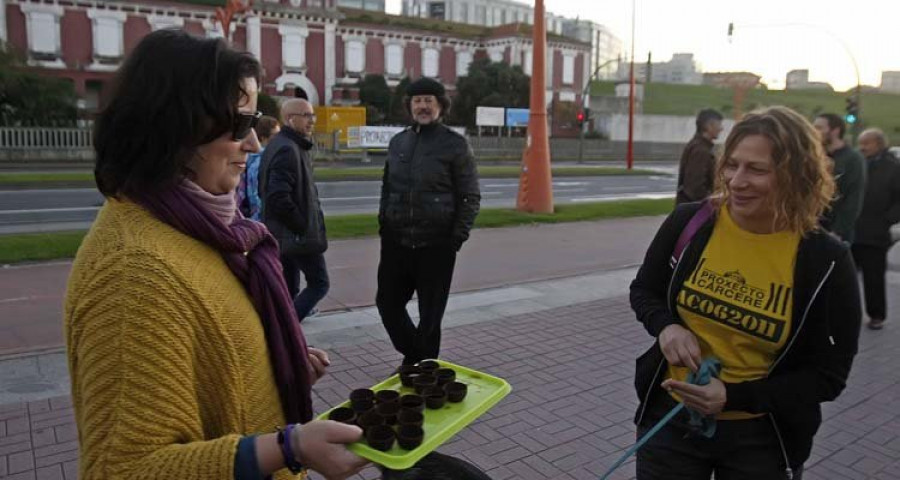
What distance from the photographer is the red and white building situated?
1526 inches

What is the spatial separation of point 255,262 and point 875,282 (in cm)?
695

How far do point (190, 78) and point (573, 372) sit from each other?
175 inches

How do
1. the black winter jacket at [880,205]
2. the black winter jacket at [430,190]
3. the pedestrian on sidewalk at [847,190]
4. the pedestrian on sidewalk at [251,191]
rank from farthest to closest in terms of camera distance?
the black winter jacket at [880,205]
the pedestrian on sidewalk at [847,190]
the pedestrian on sidewalk at [251,191]
the black winter jacket at [430,190]

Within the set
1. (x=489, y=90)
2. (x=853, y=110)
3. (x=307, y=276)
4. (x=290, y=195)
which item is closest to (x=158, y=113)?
(x=290, y=195)

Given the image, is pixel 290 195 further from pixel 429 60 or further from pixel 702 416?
pixel 429 60

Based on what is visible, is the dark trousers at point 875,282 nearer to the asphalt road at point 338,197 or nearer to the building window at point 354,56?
the asphalt road at point 338,197

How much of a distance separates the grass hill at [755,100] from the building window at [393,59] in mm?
30664

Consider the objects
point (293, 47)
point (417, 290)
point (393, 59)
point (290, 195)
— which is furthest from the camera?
point (393, 59)

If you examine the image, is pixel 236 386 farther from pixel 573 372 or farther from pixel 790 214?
pixel 573 372

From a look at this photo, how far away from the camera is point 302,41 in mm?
46594

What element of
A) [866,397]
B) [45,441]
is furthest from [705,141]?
[45,441]

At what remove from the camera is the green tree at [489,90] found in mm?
47062

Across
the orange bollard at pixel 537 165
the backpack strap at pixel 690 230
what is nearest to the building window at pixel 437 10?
the orange bollard at pixel 537 165

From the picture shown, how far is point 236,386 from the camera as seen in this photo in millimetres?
1465
